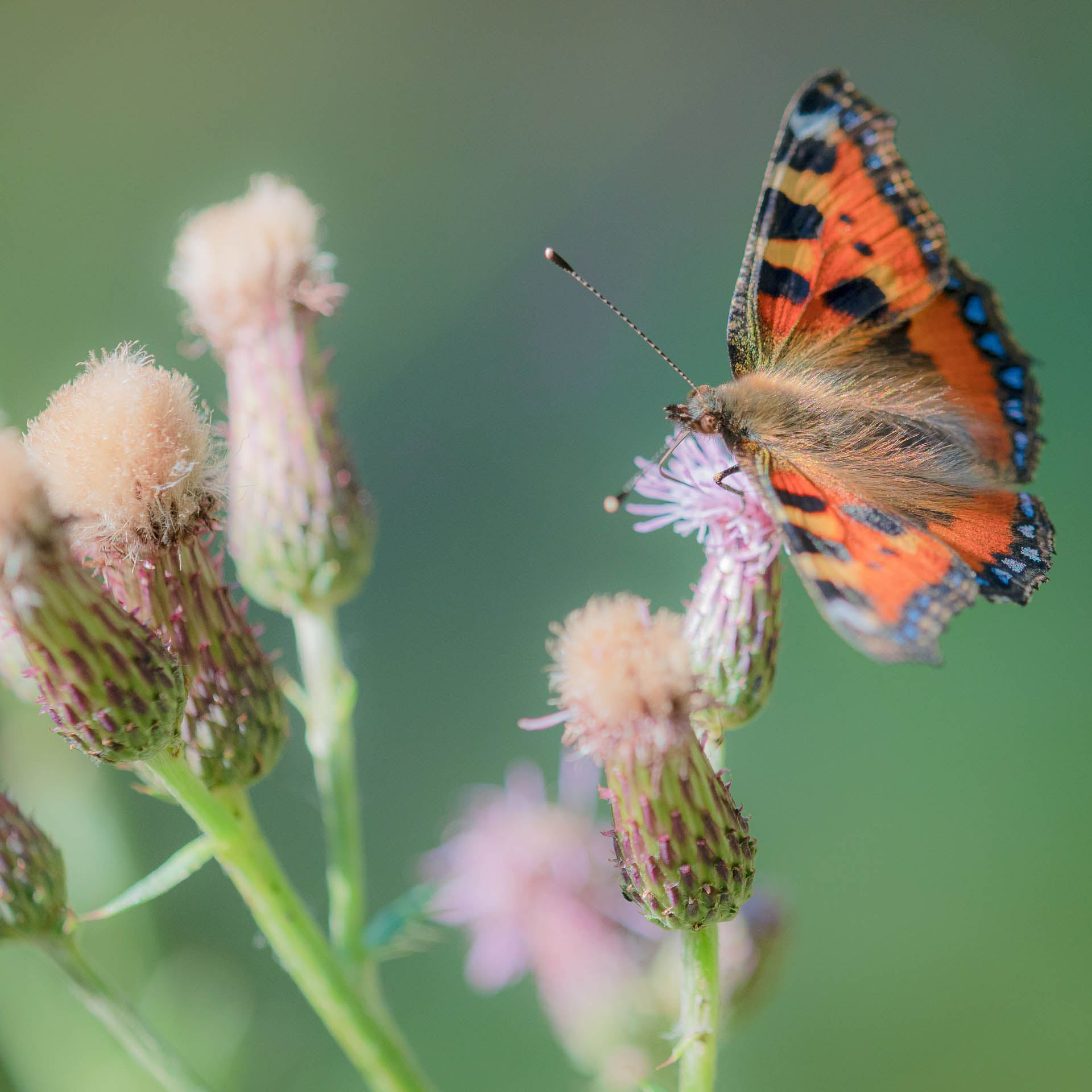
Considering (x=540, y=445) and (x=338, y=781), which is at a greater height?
(x=540, y=445)

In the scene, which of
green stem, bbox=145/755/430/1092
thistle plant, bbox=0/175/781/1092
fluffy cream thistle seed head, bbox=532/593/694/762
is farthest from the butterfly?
green stem, bbox=145/755/430/1092

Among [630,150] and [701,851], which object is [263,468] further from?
[630,150]

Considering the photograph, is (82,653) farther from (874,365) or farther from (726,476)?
(874,365)

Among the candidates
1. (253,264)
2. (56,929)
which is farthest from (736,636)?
(253,264)

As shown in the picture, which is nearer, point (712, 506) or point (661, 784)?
point (661, 784)

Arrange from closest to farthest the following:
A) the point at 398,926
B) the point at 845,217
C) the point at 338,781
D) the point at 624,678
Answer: the point at 624,678, the point at 398,926, the point at 338,781, the point at 845,217

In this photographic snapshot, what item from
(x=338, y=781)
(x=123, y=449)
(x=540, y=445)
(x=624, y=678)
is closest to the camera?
(x=624, y=678)

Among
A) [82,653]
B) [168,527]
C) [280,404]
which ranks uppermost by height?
[280,404]
